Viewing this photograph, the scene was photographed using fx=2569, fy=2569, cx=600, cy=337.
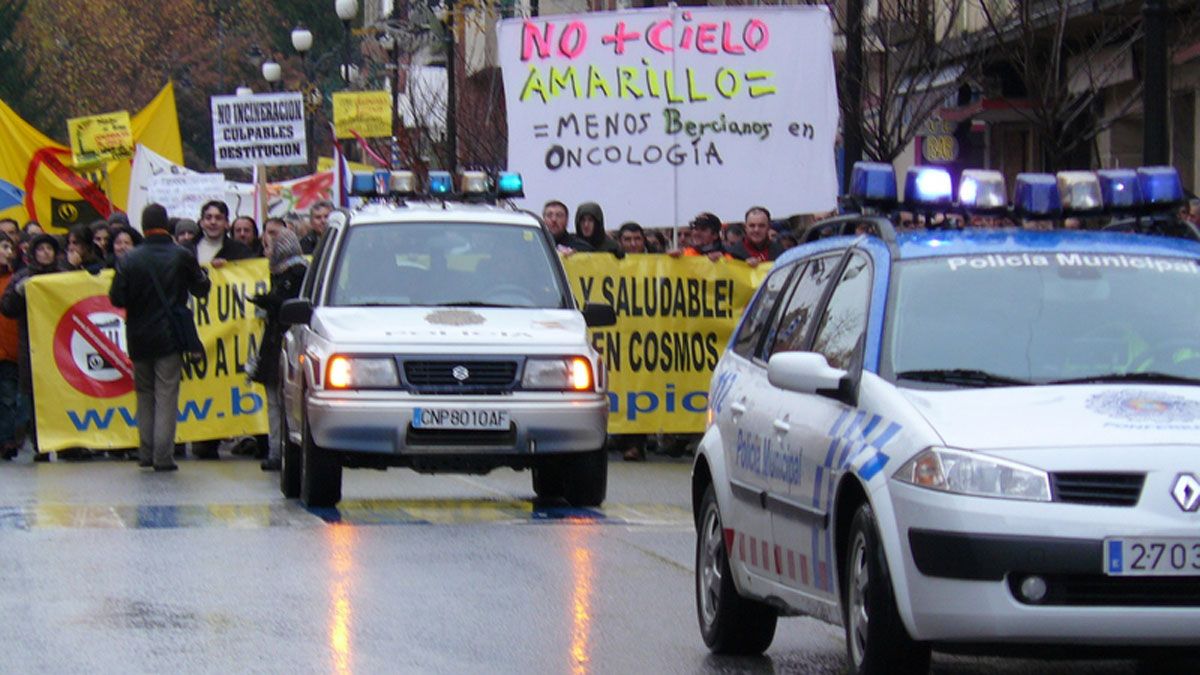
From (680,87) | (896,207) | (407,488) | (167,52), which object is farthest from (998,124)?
(167,52)

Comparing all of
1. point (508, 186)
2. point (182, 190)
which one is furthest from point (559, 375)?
point (182, 190)

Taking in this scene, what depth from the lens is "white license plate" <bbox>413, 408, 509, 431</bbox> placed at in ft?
47.6

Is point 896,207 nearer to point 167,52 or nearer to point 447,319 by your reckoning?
point 447,319

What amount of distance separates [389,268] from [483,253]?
1.94 feet

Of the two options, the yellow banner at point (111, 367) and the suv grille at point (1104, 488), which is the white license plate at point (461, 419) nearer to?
the yellow banner at point (111, 367)

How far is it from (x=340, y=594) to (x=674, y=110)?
10.8 metres

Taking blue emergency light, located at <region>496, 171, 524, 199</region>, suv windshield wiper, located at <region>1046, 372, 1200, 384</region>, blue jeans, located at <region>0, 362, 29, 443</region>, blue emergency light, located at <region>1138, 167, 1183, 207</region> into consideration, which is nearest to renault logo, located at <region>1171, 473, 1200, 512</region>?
suv windshield wiper, located at <region>1046, 372, 1200, 384</region>

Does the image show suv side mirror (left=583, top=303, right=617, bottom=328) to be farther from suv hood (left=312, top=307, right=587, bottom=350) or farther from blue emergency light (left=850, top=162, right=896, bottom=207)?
blue emergency light (left=850, top=162, right=896, bottom=207)

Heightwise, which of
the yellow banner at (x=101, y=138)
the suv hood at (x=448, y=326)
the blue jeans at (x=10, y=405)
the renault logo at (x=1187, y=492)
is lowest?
the blue jeans at (x=10, y=405)

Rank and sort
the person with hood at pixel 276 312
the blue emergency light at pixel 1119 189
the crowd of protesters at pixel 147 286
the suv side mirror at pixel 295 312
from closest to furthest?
the blue emergency light at pixel 1119 189, the suv side mirror at pixel 295 312, the person with hood at pixel 276 312, the crowd of protesters at pixel 147 286

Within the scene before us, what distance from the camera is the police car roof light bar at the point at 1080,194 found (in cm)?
890

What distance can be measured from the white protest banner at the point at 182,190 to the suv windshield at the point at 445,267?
1897 cm

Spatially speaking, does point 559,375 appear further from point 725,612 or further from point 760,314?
point 725,612

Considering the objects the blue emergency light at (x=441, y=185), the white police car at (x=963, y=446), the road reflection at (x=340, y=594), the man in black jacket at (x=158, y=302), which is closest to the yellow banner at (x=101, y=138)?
the man in black jacket at (x=158, y=302)
